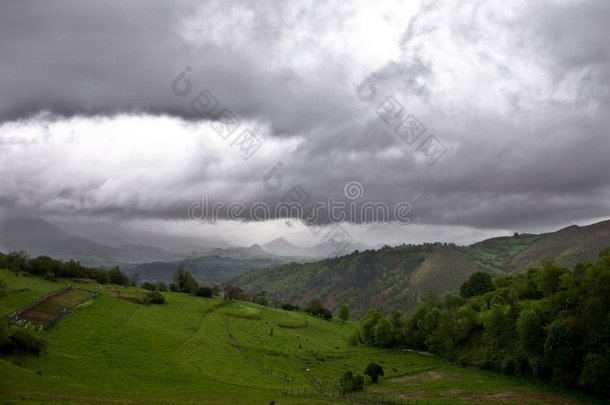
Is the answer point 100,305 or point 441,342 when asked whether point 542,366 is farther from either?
point 100,305

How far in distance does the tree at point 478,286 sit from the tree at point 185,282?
365 feet

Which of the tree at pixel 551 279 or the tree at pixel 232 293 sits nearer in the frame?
the tree at pixel 551 279

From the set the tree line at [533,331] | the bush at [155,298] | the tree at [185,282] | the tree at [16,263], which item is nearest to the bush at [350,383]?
the tree line at [533,331]

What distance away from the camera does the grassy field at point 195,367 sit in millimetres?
51750

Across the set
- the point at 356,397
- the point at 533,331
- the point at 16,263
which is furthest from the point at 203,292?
the point at 533,331

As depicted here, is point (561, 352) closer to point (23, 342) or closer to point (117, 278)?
point (23, 342)

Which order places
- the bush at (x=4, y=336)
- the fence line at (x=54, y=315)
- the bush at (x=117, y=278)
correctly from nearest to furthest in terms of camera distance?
the bush at (x=4, y=336)
the fence line at (x=54, y=315)
the bush at (x=117, y=278)

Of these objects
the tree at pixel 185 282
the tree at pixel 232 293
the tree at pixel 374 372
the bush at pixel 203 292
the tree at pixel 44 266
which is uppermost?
the tree at pixel 44 266

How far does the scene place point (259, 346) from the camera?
98.8 metres

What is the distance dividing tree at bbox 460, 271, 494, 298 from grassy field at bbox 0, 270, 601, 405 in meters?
55.9

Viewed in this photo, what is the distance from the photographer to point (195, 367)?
7181 centimetres

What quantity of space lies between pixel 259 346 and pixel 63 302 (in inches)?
2013

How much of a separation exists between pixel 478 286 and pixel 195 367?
387 feet

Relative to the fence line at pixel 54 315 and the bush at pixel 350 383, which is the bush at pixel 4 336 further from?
the bush at pixel 350 383
